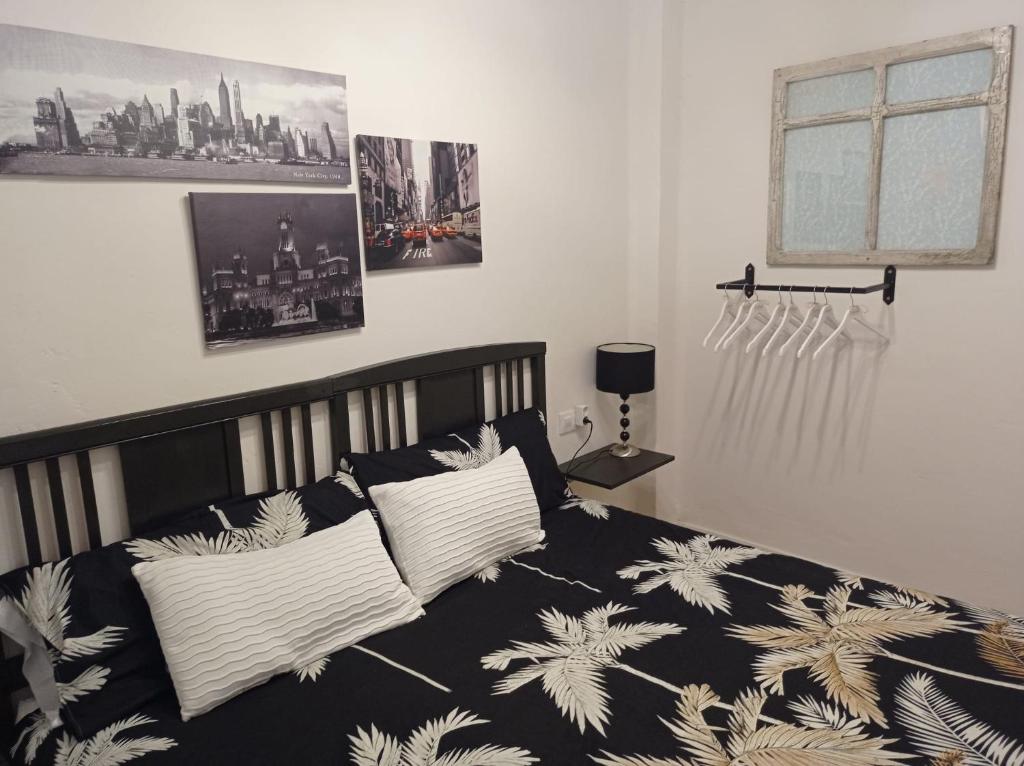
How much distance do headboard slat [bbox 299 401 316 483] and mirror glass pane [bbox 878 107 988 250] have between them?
218 cm

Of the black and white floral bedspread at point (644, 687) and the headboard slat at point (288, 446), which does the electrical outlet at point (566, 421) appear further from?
the headboard slat at point (288, 446)

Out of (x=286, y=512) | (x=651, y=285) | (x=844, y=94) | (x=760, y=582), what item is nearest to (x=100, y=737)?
(x=286, y=512)

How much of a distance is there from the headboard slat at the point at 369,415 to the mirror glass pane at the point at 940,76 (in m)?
2.15

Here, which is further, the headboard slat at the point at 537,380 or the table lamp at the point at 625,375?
the table lamp at the point at 625,375

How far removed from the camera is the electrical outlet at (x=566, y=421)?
3.09 m

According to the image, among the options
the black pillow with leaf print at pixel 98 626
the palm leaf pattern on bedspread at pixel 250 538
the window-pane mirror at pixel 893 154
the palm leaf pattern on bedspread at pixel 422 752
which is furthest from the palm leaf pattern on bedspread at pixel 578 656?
the window-pane mirror at pixel 893 154

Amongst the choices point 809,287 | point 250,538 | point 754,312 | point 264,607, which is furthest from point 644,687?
point 754,312

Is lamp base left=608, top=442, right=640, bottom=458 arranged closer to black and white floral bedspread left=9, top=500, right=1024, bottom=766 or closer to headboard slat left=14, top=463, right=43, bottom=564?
black and white floral bedspread left=9, top=500, right=1024, bottom=766

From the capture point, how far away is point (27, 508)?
1642 mm

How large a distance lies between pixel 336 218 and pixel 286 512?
0.88 meters

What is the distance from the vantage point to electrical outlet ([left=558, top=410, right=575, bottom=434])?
3094 millimetres

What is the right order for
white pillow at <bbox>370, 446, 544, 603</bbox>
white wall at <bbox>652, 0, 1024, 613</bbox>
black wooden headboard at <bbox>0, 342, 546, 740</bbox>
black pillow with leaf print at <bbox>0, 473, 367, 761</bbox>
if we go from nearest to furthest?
black pillow with leaf print at <bbox>0, 473, 367, 761</bbox> < black wooden headboard at <bbox>0, 342, 546, 740</bbox> < white pillow at <bbox>370, 446, 544, 603</bbox> < white wall at <bbox>652, 0, 1024, 613</bbox>

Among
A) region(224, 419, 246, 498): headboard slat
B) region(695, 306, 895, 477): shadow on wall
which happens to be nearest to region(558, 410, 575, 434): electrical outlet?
region(695, 306, 895, 477): shadow on wall

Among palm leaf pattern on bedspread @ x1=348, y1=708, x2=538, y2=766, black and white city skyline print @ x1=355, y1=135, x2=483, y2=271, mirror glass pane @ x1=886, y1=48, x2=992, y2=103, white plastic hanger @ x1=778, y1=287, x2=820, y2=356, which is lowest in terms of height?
palm leaf pattern on bedspread @ x1=348, y1=708, x2=538, y2=766
